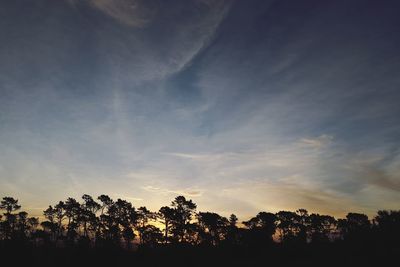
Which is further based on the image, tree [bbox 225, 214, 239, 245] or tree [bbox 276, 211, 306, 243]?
tree [bbox 276, 211, 306, 243]

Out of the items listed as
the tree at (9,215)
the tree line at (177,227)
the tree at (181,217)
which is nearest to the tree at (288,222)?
the tree line at (177,227)

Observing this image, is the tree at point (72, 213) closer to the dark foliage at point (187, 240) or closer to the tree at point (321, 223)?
the dark foliage at point (187, 240)

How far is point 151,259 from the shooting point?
5425 cm

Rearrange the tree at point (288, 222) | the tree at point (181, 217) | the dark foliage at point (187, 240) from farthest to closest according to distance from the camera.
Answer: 1. the tree at point (288, 222)
2. the tree at point (181, 217)
3. the dark foliage at point (187, 240)

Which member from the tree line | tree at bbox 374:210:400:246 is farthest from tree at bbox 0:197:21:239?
tree at bbox 374:210:400:246

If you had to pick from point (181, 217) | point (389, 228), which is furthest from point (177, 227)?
point (389, 228)

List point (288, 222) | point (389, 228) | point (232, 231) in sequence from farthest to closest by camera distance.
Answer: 1. point (288, 222)
2. point (232, 231)
3. point (389, 228)

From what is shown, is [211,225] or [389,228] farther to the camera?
[211,225]

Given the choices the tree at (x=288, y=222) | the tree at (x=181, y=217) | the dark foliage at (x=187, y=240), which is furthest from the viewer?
the tree at (x=288, y=222)

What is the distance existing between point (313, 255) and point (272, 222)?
179 ft

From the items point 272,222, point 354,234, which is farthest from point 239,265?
point 272,222

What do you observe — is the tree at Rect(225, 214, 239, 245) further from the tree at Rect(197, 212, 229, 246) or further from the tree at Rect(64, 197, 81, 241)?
the tree at Rect(64, 197, 81, 241)

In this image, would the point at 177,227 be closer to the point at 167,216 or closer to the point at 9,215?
the point at 167,216

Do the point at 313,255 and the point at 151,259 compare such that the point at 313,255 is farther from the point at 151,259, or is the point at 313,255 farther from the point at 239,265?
the point at 151,259
